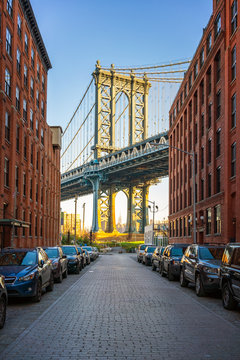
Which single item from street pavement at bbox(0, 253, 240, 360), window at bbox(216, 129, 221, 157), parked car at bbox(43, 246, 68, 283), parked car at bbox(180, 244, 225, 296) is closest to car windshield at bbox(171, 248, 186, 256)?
parked car at bbox(180, 244, 225, 296)

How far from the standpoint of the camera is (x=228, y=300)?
11.8 meters

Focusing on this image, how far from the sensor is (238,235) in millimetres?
27172

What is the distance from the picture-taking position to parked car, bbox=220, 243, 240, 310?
36.7 ft

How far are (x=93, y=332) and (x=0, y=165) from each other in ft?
69.5

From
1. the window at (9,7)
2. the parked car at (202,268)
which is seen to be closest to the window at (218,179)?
the parked car at (202,268)

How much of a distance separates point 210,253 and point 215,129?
773 inches

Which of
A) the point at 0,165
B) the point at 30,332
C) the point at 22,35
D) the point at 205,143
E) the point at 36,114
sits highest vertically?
the point at 22,35

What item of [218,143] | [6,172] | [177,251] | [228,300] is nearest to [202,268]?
[228,300]

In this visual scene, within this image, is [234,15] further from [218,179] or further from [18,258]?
[18,258]

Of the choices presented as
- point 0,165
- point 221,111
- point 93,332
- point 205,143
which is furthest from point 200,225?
point 93,332

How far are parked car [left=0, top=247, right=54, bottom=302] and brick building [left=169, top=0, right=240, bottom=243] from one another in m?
16.1

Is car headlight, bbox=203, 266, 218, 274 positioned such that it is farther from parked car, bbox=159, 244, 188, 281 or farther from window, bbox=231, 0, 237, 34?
window, bbox=231, 0, 237, 34

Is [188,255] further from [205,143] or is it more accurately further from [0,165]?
[205,143]

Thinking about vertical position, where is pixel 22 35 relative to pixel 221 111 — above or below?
above
